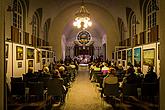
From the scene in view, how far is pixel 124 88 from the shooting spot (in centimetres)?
830

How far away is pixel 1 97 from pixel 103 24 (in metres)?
25.2

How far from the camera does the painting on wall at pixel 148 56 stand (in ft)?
42.8

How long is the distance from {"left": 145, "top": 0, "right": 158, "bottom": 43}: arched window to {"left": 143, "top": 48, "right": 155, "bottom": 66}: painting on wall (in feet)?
7.84

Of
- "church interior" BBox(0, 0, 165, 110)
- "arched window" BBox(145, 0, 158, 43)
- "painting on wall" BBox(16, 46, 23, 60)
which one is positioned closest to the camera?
"church interior" BBox(0, 0, 165, 110)

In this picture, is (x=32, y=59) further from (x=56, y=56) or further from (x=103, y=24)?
(x=103, y=24)

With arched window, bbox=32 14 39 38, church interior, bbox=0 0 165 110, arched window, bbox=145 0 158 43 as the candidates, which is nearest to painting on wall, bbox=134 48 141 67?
church interior, bbox=0 0 165 110

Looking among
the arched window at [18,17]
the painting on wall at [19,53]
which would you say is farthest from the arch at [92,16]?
the painting on wall at [19,53]

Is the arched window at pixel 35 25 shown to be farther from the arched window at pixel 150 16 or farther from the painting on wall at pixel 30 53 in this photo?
the arched window at pixel 150 16

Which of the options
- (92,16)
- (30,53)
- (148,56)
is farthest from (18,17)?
(92,16)

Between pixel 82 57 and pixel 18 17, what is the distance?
82.1 feet

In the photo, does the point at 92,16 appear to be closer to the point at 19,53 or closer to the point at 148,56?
the point at 148,56

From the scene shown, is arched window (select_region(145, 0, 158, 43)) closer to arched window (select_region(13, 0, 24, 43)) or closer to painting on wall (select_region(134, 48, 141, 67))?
painting on wall (select_region(134, 48, 141, 67))

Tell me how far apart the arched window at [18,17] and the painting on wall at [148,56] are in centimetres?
845

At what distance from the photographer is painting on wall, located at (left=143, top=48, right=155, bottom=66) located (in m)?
13.0
